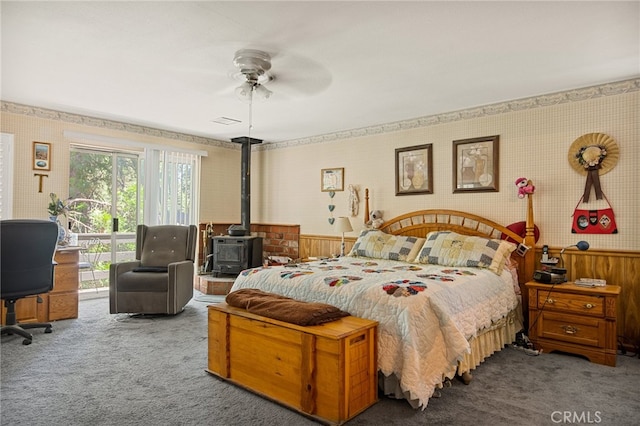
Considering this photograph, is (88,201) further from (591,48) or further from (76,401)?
(591,48)

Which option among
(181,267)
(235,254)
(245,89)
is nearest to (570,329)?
(245,89)

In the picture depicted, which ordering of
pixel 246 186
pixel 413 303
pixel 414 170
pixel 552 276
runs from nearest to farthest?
pixel 413 303 < pixel 552 276 < pixel 414 170 < pixel 246 186

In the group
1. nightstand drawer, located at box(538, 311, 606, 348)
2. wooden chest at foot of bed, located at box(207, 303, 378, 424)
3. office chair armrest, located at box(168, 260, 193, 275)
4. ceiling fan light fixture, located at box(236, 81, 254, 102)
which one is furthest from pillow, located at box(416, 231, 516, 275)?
office chair armrest, located at box(168, 260, 193, 275)

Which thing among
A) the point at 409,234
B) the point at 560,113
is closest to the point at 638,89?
the point at 560,113

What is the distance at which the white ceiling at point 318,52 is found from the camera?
2.51 meters

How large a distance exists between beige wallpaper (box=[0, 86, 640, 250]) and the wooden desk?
855 millimetres

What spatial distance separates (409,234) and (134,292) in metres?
3.35

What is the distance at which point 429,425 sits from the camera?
2258mm

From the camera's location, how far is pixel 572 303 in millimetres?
3404

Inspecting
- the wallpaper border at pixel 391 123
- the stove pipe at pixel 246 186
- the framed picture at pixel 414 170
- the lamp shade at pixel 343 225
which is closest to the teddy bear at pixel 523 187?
the wallpaper border at pixel 391 123

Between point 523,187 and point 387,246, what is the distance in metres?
1.56

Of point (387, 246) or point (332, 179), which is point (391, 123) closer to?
point (332, 179)

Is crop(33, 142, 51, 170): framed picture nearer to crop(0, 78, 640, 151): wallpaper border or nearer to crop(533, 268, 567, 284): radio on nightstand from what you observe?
crop(0, 78, 640, 151): wallpaper border

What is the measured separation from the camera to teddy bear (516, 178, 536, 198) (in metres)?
4.07
